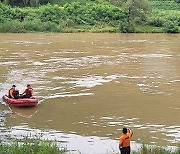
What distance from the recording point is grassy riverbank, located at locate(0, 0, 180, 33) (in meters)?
61.7

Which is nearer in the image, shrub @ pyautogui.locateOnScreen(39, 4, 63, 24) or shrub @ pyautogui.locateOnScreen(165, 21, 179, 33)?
shrub @ pyautogui.locateOnScreen(165, 21, 179, 33)

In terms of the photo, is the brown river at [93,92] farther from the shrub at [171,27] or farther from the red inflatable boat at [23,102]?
the shrub at [171,27]

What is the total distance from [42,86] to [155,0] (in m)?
63.0

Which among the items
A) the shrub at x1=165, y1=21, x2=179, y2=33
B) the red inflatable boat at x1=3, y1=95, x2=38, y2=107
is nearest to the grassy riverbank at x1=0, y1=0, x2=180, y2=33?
the shrub at x1=165, y1=21, x2=179, y2=33

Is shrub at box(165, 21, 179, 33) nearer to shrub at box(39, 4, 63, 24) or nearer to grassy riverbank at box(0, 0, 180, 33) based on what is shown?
grassy riverbank at box(0, 0, 180, 33)

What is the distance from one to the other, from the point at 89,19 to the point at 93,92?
42707mm

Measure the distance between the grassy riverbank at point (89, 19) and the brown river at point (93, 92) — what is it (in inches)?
594

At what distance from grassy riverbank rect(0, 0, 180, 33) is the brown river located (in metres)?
15.1

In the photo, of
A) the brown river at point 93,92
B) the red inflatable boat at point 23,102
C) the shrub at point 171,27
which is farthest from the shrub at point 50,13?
the red inflatable boat at point 23,102

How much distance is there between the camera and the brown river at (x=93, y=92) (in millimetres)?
17188

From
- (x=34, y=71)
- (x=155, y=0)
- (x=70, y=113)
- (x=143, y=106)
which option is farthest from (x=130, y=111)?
(x=155, y=0)

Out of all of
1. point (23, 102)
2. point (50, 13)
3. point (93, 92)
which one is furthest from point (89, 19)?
point (23, 102)

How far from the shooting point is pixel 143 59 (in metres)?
37.5

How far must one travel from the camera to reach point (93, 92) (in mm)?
25047
